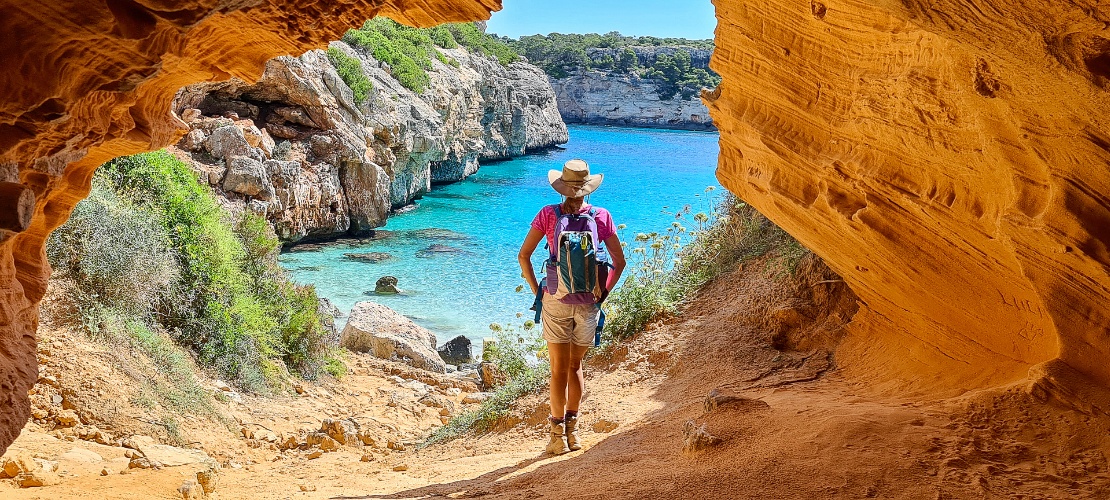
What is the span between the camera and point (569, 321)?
5023 millimetres

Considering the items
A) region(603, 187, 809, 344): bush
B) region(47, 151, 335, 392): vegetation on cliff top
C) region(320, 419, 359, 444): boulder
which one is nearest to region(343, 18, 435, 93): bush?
region(47, 151, 335, 392): vegetation on cliff top

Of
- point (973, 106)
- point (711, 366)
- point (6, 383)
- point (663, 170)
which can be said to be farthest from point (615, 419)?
point (663, 170)

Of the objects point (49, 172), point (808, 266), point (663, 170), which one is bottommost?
point (663, 170)

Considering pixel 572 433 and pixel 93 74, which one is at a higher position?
pixel 93 74

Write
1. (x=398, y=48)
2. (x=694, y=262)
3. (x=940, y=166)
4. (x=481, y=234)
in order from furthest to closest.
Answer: (x=398, y=48) → (x=481, y=234) → (x=694, y=262) → (x=940, y=166)

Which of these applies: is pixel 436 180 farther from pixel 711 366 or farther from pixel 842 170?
pixel 842 170

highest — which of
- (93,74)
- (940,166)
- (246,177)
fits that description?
(93,74)

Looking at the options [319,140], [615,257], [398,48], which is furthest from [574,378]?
[398,48]

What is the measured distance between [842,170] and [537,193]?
88.5 feet

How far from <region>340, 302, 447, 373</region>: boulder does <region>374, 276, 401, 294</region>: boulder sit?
13.4 ft

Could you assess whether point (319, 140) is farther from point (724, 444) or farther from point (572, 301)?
point (724, 444)

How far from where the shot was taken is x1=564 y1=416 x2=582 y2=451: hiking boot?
5.31 metres

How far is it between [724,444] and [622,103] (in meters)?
57.8

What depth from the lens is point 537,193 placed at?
31453mm
